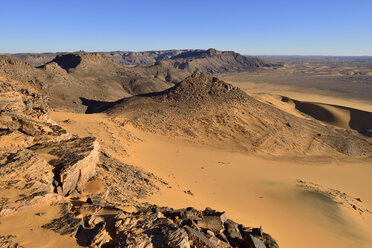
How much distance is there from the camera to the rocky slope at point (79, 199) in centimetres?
526

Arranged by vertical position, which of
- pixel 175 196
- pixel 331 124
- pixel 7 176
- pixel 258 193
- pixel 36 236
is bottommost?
pixel 331 124

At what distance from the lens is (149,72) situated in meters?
79.3

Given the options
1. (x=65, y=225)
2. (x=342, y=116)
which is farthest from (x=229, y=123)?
(x=342, y=116)

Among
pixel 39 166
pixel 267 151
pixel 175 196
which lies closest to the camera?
pixel 39 166

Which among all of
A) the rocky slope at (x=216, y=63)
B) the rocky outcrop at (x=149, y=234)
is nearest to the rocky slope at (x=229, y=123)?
the rocky outcrop at (x=149, y=234)

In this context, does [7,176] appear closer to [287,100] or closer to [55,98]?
[55,98]

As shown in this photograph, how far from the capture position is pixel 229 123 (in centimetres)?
2300

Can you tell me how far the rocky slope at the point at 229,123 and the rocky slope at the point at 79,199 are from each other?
489 inches

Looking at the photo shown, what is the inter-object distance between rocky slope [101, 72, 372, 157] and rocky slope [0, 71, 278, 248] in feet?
40.8

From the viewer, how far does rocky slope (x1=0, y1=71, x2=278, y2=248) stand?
526 centimetres

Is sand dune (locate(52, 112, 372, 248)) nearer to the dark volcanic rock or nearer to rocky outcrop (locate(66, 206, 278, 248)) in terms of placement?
rocky outcrop (locate(66, 206, 278, 248))

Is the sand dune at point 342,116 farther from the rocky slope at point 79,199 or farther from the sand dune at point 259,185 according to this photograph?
the rocky slope at point 79,199

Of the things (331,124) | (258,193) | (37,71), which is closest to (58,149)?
(258,193)

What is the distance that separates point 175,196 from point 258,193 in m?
4.65
